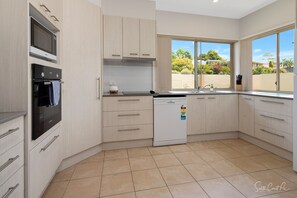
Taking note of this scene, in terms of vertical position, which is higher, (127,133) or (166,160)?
(127,133)

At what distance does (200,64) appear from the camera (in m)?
3.88

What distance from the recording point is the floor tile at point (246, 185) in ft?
5.42

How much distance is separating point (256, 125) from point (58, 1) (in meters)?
3.37

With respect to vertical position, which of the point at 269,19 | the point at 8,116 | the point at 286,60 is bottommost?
the point at 8,116

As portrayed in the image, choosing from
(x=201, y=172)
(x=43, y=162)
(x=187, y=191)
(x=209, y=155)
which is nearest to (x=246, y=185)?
(x=201, y=172)

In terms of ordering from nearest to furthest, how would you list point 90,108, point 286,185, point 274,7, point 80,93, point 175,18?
1. point 286,185
2. point 80,93
3. point 90,108
4. point 274,7
5. point 175,18

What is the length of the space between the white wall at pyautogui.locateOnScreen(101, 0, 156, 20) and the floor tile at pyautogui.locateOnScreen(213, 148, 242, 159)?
256 centimetres

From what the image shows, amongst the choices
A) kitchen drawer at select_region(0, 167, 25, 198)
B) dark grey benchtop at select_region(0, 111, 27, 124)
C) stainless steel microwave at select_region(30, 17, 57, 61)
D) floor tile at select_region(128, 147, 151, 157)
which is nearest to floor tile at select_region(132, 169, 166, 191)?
floor tile at select_region(128, 147, 151, 157)

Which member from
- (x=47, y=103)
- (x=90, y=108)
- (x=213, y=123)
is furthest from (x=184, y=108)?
(x=47, y=103)

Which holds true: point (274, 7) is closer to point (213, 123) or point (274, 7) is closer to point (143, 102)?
point (213, 123)

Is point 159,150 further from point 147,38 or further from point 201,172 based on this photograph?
point 147,38

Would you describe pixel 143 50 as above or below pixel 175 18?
below

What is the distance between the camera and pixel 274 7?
309cm

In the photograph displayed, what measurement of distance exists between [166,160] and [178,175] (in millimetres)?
421
